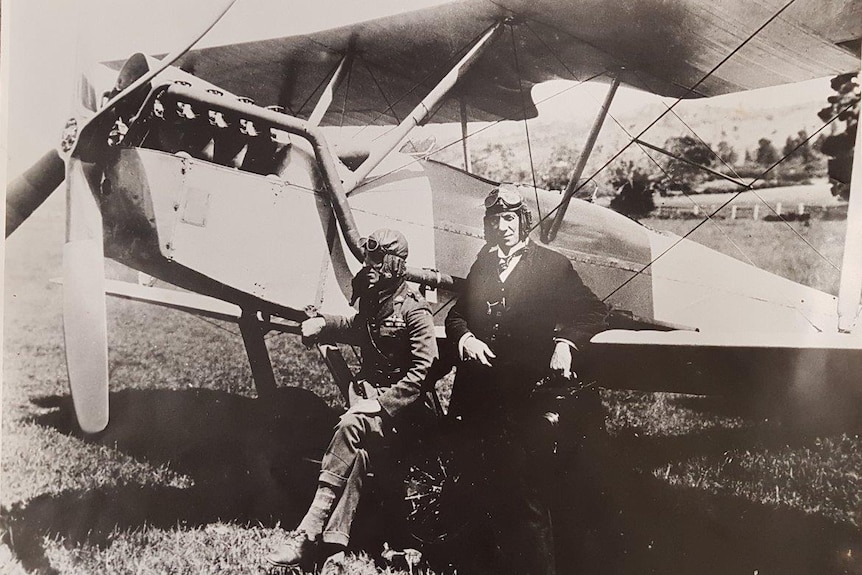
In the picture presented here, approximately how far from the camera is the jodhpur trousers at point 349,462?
1.81 meters

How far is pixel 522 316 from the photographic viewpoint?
1800 mm

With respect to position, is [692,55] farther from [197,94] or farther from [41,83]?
[41,83]

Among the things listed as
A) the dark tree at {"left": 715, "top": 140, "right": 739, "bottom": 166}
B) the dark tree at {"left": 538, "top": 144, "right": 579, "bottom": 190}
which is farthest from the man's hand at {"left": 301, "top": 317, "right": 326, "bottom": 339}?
the dark tree at {"left": 715, "top": 140, "right": 739, "bottom": 166}

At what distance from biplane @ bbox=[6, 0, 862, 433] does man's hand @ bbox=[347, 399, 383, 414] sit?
0.74ft

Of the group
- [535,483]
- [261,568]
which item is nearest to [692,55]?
[535,483]

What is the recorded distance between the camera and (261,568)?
6.14 feet

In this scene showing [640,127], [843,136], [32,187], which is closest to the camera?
[843,136]

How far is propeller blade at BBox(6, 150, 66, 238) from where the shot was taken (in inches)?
81.1

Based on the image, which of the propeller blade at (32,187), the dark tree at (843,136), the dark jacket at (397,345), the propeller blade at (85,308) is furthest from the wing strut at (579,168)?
the propeller blade at (32,187)

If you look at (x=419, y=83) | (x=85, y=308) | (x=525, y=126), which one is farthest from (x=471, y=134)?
(x=85, y=308)

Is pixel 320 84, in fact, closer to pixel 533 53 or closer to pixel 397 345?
pixel 533 53

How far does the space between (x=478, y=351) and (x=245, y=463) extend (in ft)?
2.84

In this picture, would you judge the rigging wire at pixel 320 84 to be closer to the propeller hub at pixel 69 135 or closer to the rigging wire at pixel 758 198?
the propeller hub at pixel 69 135

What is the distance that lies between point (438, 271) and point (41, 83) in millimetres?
1520
